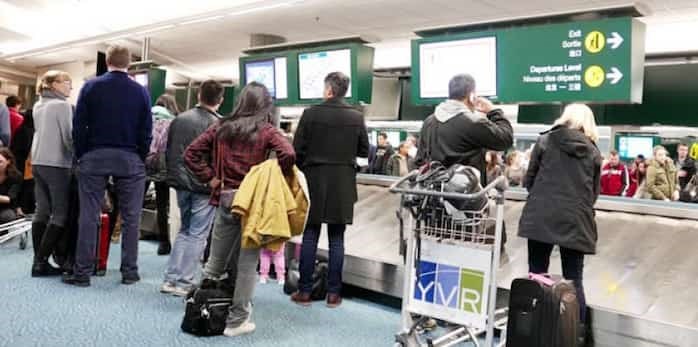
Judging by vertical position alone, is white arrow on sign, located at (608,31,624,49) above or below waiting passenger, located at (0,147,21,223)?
above

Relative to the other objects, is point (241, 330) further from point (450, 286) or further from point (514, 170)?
point (514, 170)

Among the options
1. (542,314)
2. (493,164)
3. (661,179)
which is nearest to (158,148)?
(493,164)

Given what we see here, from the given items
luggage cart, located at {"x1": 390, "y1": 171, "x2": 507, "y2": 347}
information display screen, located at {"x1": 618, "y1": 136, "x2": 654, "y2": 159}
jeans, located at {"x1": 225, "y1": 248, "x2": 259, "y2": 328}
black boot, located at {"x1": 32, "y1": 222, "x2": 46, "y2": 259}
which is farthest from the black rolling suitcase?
information display screen, located at {"x1": 618, "y1": 136, "x2": 654, "y2": 159}

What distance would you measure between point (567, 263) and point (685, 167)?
820cm

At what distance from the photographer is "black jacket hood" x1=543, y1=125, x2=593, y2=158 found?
3.17 m

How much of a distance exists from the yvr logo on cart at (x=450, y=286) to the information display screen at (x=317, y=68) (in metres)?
3.49

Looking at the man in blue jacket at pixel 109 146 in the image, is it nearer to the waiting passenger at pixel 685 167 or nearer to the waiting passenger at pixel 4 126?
the waiting passenger at pixel 4 126

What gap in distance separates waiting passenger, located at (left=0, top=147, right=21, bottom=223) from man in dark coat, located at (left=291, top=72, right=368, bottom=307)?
3.29 metres

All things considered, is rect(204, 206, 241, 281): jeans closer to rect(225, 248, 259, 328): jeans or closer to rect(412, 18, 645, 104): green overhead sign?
rect(225, 248, 259, 328): jeans

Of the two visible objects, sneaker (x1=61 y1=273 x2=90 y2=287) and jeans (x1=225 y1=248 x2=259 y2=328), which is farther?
sneaker (x1=61 y1=273 x2=90 y2=287)

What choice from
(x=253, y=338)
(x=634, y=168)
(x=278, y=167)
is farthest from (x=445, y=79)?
(x=634, y=168)

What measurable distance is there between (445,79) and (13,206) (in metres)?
4.46

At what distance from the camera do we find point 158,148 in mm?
5172

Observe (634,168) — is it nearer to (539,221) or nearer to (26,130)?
(539,221)
